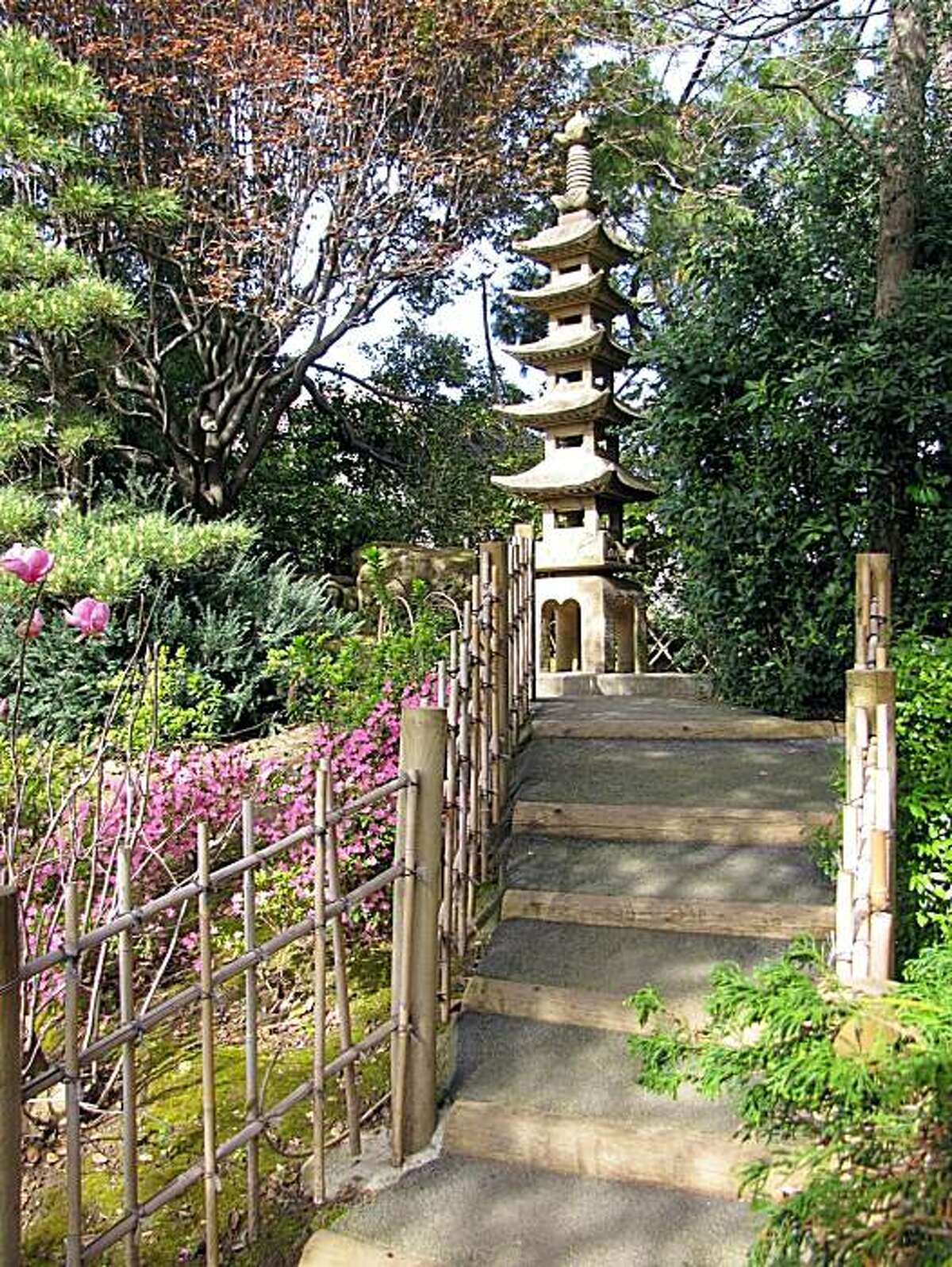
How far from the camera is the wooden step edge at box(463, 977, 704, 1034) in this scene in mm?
2455

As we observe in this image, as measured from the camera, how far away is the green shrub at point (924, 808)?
2.39 meters

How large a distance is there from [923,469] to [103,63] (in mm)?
7210

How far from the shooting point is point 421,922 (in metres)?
2.24

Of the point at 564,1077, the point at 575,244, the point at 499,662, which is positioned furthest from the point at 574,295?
the point at 564,1077

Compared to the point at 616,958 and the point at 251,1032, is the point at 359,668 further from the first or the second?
the point at 251,1032

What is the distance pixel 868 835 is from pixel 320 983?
50.0 inches

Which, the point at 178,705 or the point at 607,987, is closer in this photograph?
the point at 607,987

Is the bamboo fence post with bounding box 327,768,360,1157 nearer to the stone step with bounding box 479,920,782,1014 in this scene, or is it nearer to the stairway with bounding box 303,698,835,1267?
the stairway with bounding box 303,698,835,1267

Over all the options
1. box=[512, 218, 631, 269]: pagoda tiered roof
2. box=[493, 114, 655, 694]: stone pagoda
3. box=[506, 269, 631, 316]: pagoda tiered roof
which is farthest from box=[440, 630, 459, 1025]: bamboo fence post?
box=[512, 218, 631, 269]: pagoda tiered roof

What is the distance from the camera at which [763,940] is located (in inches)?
104

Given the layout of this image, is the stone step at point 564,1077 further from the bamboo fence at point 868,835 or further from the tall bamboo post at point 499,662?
the tall bamboo post at point 499,662

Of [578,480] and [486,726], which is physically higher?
[578,480]

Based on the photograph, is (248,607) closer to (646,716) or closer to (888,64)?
(646,716)

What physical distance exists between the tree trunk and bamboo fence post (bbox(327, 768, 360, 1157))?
3.60 m
